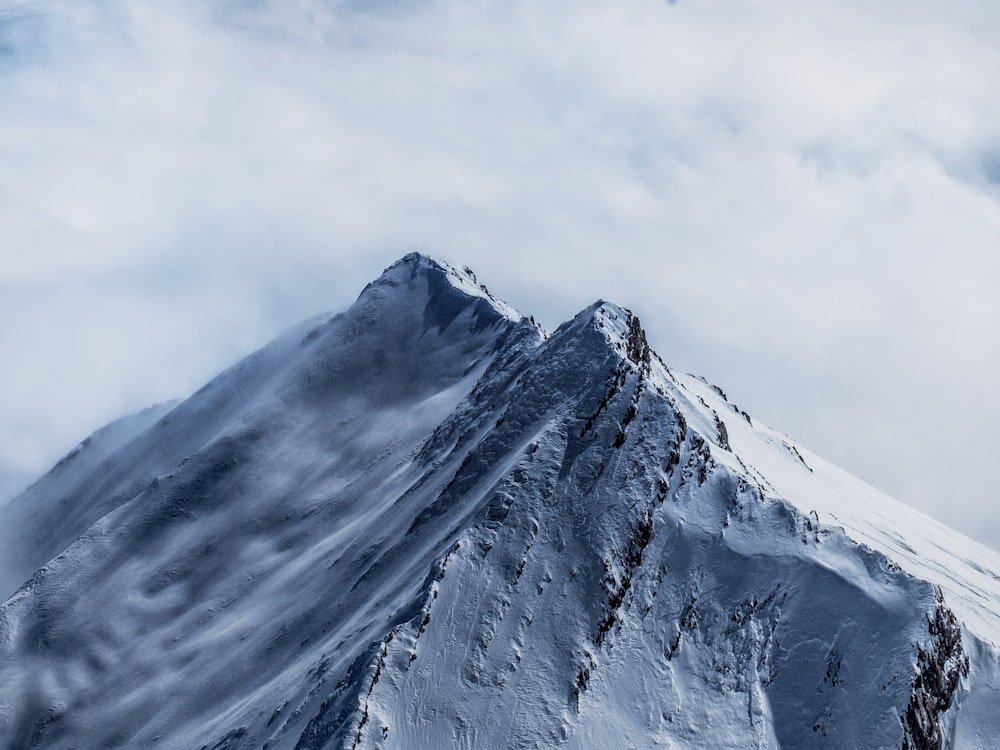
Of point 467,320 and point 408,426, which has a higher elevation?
point 467,320

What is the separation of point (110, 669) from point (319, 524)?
2476 cm

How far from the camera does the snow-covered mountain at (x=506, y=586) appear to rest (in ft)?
239

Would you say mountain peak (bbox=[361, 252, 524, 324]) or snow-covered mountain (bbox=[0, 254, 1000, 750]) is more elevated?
mountain peak (bbox=[361, 252, 524, 324])

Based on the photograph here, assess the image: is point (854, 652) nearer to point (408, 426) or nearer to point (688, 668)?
point (688, 668)

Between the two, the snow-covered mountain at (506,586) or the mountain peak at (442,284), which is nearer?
the snow-covered mountain at (506,586)

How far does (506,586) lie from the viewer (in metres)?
77.8

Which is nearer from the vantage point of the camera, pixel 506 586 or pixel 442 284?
pixel 506 586

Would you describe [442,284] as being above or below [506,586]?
above

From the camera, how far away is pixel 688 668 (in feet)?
248

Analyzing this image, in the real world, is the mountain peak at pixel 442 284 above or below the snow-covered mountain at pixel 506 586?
above

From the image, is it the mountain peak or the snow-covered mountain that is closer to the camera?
the snow-covered mountain

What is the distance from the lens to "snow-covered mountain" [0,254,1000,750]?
72812 mm

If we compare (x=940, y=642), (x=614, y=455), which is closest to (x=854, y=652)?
(x=940, y=642)

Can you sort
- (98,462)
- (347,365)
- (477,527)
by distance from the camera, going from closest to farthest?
(477,527), (347,365), (98,462)
